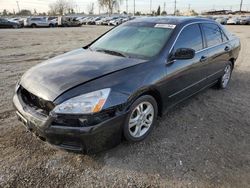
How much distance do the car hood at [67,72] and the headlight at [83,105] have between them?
15cm

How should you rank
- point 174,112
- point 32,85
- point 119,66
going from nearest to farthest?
point 32,85 → point 119,66 → point 174,112

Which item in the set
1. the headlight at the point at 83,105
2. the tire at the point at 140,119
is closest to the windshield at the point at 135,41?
the tire at the point at 140,119

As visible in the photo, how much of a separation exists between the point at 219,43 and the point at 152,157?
3010mm

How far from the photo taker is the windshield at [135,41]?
10.6 ft

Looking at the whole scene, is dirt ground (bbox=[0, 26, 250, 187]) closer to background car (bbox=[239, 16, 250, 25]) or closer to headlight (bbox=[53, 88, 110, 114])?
headlight (bbox=[53, 88, 110, 114])

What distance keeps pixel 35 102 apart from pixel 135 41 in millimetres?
1767

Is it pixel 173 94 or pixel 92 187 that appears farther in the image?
pixel 173 94

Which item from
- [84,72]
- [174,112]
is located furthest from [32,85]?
[174,112]

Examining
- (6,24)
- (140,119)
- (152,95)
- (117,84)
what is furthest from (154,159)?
(6,24)

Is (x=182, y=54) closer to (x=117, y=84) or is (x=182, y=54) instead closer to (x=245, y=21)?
(x=117, y=84)

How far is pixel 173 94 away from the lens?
132 inches

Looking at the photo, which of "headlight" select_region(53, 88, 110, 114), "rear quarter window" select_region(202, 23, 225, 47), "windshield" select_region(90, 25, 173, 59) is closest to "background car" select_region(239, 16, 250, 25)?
"rear quarter window" select_region(202, 23, 225, 47)

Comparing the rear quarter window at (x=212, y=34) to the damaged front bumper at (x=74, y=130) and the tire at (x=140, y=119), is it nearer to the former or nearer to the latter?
the tire at (x=140, y=119)

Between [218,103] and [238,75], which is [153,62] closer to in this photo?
[218,103]
